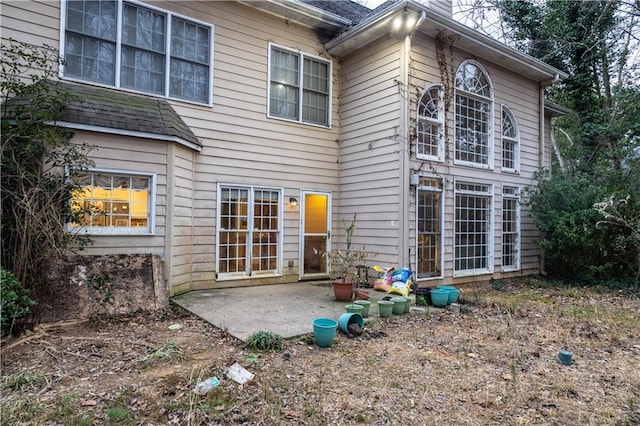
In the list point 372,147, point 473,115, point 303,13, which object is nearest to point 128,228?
point 372,147

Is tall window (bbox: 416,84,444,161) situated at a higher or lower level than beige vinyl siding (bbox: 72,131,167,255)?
higher

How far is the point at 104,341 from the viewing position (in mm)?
4348

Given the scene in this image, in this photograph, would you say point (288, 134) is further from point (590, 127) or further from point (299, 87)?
point (590, 127)

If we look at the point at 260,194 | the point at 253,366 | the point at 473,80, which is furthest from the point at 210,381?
the point at 473,80

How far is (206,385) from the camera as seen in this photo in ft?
10.6

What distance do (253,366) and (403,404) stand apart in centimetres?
149

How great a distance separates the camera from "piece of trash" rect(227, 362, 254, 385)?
134 inches

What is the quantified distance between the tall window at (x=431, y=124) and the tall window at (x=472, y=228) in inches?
40.1

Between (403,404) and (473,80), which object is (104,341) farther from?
(473,80)

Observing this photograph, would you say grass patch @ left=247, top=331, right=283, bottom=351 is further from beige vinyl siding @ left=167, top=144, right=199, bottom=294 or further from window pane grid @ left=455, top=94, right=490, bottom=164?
window pane grid @ left=455, top=94, right=490, bottom=164

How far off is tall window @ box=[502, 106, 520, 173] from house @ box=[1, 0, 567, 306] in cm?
5

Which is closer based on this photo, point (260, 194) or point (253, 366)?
point (253, 366)

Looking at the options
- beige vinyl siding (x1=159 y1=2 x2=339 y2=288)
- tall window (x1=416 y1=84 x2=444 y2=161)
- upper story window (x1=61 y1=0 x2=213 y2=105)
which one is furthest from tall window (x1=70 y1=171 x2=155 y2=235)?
tall window (x1=416 y1=84 x2=444 y2=161)

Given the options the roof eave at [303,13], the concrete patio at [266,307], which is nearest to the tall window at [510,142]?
the roof eave at [303,13]
